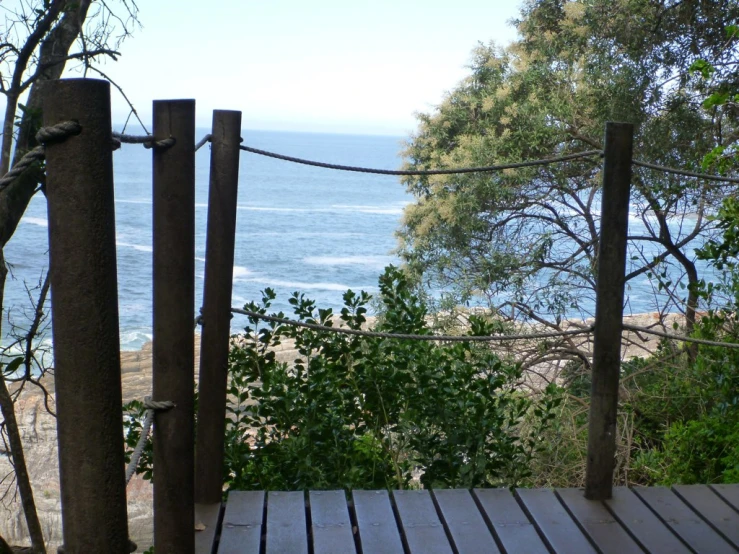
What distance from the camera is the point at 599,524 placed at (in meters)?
2.31

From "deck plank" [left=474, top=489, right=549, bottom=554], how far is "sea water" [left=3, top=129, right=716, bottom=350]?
13.6 metres

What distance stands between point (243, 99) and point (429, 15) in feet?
100

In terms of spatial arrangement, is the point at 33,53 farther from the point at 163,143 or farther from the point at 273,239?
the point at 273,239

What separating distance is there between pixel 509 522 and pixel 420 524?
249mm

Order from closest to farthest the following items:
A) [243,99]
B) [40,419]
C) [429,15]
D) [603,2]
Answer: [603,2] → [40,419] → [429,15] → [243,99]

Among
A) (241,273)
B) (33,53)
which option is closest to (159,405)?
(33,53)

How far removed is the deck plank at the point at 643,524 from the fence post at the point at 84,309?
4.95 feet

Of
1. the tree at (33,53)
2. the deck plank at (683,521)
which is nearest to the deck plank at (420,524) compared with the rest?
the deck plank at (683,521)

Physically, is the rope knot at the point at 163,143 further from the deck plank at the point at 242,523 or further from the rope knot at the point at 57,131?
the deck plank at the point at 242,523

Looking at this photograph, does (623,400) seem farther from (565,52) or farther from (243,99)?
(243,99)

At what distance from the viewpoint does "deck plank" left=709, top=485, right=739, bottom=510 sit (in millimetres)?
2475

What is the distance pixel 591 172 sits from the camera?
27.2 feet

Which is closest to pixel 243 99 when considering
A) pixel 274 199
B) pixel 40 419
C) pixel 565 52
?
pixel 274 199

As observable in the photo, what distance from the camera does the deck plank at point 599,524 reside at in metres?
2.18
